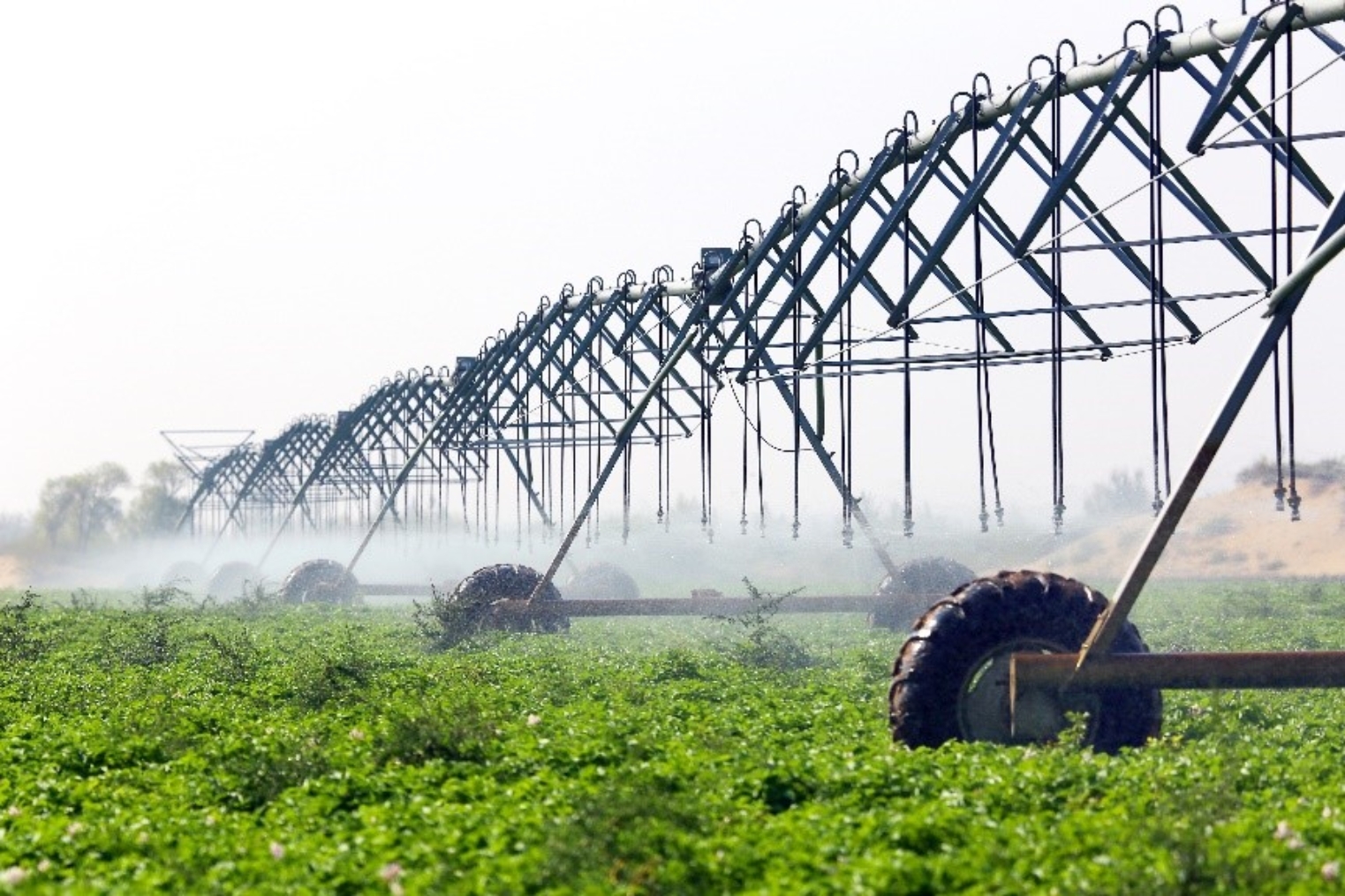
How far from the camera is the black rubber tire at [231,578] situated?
6731 cm

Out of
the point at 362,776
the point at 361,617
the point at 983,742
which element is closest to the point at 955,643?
the point at 983,742

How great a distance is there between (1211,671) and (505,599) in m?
18.9

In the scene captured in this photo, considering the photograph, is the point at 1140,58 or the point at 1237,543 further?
the point at 1237,543

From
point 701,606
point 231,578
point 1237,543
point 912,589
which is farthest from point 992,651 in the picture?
point 1237,543

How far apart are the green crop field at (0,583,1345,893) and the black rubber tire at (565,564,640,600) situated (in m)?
29.2

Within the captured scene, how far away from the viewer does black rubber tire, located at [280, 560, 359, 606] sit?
160 feet

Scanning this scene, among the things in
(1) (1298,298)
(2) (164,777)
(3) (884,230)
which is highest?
(3) (884,230)

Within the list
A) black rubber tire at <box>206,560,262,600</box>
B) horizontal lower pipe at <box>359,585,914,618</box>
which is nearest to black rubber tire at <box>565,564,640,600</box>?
horizontal lower pipe at <box>359,585,914,618</box>

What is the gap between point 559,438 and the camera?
131 feet

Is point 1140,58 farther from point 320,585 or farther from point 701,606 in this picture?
point 320,585

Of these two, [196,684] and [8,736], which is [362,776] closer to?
[8,736]

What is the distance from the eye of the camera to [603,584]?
4831 centimetres

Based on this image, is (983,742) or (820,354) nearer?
(983,742)

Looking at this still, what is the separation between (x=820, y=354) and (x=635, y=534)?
78.8 metres
